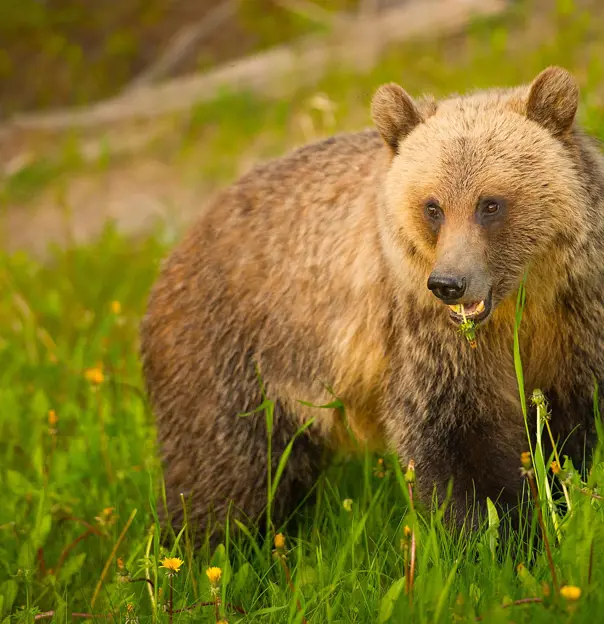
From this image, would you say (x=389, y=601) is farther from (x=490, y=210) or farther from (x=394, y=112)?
(x=394, y=112)

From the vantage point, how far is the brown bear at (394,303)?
10.5 ft

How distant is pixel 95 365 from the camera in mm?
5609

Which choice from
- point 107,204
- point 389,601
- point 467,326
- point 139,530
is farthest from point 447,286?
point 107,204

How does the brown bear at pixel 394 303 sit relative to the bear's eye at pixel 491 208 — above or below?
below

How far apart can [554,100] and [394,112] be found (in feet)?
1.72

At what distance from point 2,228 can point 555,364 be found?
5.86m

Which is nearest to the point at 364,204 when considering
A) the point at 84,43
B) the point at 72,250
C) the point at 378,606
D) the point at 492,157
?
the point at 492,157

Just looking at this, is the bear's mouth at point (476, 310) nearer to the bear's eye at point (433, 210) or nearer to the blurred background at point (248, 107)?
the bear's eye at point (433, 210)

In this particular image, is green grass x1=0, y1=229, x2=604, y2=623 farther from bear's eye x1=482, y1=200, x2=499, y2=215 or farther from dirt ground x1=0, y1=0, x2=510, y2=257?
dirt ground x1=0, y1=0, x2=510, y2=257

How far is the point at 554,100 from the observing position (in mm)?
3252

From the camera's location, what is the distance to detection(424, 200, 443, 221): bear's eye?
3.24 m

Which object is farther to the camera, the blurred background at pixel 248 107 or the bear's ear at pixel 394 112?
the blurred background at pixel 248 107

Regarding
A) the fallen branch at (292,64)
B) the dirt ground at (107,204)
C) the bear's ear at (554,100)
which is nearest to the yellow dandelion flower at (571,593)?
the bear's ear at (554,100)

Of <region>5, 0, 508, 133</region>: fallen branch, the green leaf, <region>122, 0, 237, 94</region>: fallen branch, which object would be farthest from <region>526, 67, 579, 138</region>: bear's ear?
<region>122, 0, 237, 94</region>: fallen branch
